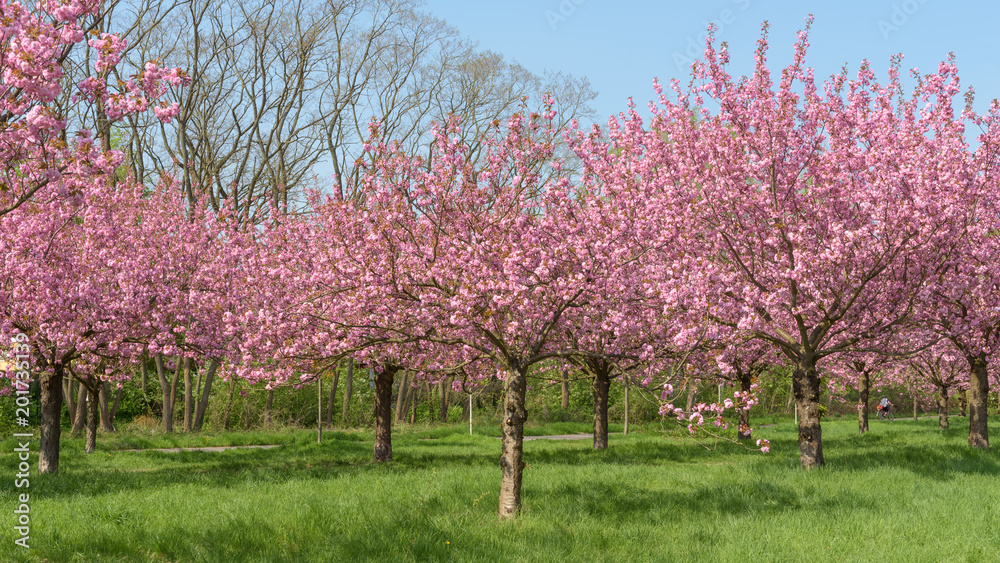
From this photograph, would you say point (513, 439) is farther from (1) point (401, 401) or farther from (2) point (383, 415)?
(1) point (401, 401)

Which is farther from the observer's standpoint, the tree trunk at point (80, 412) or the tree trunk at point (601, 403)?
the tree trunk at point (80, 412)

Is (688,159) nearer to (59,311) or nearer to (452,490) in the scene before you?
(452,490)

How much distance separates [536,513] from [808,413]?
296 inches

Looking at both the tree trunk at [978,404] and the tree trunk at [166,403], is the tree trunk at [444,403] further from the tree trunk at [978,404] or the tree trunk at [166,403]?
the tree trunk at [978,404]

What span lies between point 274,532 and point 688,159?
367 inches

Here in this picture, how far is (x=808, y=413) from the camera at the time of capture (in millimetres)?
14453

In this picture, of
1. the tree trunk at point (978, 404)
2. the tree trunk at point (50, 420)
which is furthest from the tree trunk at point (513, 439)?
the tree trunk at point (978, 404)

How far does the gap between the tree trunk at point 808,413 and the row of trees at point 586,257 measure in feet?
0.19

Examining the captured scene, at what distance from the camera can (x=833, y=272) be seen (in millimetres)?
13031

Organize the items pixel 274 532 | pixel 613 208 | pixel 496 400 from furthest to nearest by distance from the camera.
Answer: pixel 496 400 → pixel 613 208 → pixel 274 532

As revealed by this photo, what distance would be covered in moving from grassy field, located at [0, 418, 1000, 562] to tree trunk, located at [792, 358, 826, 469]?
427mm

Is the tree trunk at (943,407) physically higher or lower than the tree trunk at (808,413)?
lower

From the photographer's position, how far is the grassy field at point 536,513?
7.86m

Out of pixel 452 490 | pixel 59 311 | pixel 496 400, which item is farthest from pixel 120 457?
pixel 496 400
